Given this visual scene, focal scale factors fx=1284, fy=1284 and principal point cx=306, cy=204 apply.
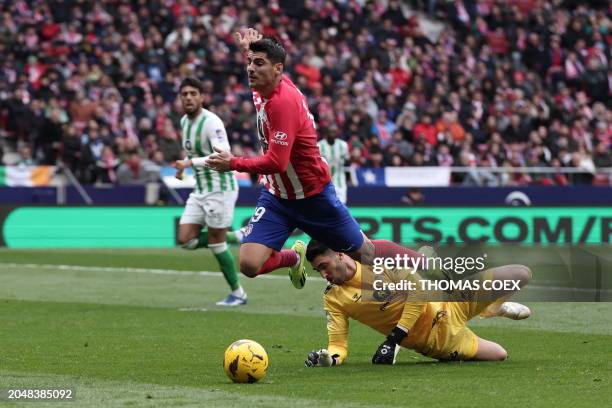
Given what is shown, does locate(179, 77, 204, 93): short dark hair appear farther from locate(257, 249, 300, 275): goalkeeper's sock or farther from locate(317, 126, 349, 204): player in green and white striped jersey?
locate(317, 126, 349, 204): player in green and white striped jersey

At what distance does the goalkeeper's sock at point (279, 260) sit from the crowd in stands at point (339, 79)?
13.4 metres

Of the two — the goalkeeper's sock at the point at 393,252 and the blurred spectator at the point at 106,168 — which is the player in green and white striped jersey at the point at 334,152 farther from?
the goalkeeper's sock at the point at 393,252

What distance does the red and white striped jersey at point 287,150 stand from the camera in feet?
31.5

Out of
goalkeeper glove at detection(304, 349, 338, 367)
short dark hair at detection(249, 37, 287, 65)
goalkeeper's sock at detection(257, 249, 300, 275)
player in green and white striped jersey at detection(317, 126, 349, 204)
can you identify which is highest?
short dark hair at detection(249, 37, 287, 65)

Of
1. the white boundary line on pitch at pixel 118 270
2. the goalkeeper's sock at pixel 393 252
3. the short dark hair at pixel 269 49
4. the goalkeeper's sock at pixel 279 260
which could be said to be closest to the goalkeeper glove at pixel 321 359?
the goalkeeper's sock at pixel 393 252

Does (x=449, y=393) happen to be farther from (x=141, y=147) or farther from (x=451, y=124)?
(x=451, y=124)

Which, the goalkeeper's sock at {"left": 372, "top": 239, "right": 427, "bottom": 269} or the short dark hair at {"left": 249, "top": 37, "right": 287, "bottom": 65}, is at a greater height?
the short dark hair at {"left": 249, "top": 37, "right": 287, "bottom": 65}

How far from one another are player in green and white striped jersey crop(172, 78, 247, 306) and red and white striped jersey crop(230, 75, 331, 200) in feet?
14.8

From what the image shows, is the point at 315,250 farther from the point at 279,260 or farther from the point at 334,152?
the point at 334,152

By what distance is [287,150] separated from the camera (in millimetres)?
9641

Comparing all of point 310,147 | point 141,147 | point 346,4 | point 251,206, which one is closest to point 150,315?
point 310,147

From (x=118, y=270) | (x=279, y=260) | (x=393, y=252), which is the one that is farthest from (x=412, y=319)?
(x=118, y=270)

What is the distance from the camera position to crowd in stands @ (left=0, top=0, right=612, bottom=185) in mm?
26281

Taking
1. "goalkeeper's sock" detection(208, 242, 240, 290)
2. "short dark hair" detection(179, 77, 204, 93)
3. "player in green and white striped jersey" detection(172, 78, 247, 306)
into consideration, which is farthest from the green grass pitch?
"short dark hair" detection(179, 77, 204, 93)
